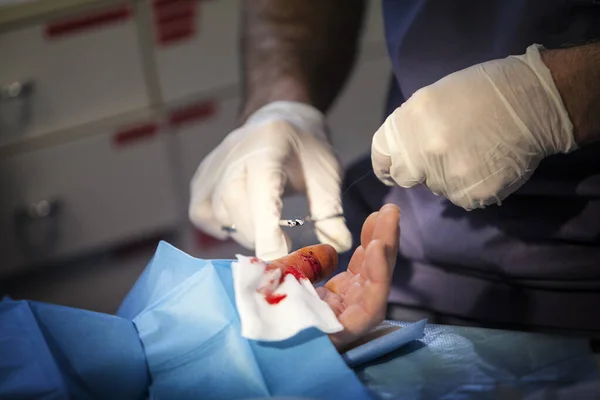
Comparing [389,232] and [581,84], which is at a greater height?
[581,84]

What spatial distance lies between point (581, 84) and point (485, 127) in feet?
0.33

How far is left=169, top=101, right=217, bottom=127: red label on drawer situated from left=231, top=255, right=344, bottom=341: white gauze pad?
104cm

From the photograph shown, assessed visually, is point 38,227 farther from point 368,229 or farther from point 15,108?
point 368,229

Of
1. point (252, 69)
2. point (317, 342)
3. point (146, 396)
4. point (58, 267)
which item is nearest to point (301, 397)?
point (317, 342)

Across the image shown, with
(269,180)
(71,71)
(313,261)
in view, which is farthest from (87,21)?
(313,261)

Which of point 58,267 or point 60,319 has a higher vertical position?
point 60,319

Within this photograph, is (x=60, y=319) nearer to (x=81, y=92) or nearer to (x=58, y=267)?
(x=58, y=267)

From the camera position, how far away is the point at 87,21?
1530 mm

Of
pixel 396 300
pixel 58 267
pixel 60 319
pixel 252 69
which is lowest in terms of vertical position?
pixel 58 267

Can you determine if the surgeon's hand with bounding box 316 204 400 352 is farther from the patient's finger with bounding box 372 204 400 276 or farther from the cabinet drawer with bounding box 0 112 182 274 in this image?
the cabinet drawer with bounding box 0 112 182 274

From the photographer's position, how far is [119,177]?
156 cm

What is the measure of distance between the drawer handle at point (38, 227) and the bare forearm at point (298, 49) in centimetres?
62

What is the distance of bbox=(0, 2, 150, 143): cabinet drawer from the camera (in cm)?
148

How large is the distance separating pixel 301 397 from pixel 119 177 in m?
1.10
